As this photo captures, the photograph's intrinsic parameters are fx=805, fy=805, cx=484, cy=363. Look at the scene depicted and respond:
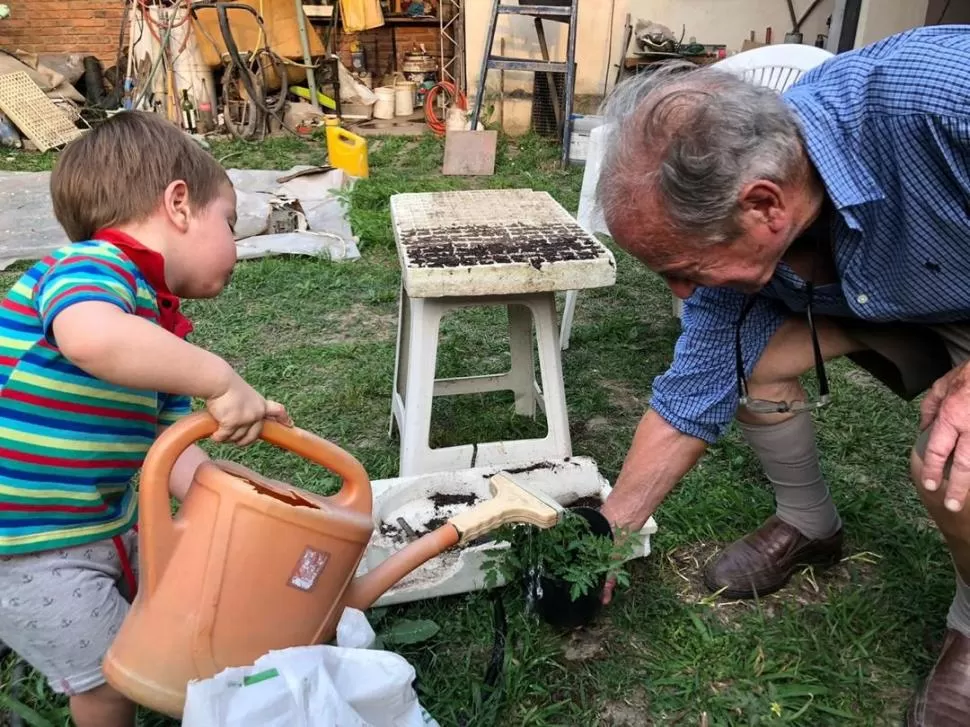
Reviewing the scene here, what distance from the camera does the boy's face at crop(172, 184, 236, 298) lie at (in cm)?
131

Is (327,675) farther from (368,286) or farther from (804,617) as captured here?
(368,286)

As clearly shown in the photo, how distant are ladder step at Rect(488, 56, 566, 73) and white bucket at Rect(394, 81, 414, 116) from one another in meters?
1.92

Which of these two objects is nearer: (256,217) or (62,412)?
(62,412)

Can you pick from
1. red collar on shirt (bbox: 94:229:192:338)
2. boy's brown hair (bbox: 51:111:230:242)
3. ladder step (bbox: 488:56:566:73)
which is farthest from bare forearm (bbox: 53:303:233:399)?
ladder step (bbox: 488:56:566:73)

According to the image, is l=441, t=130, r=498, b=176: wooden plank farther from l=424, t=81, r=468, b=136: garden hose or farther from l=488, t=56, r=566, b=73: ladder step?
l=424, t=81, r=468, b=136: garden hose

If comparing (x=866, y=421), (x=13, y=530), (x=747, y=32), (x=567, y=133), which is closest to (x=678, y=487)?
(x=866, y=421)

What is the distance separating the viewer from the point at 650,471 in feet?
5.67

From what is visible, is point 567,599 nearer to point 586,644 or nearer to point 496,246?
point 586,644

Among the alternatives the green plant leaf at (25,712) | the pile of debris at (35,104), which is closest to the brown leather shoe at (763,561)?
the green plant leaf at (25,712)

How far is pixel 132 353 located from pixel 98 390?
0.23m

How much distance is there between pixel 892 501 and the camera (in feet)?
7.20

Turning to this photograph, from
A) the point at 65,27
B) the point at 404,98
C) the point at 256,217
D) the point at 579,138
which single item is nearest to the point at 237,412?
the point at 256,217

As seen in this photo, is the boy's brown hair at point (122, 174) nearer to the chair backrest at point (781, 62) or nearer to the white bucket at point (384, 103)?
the chair backrest at point (781, 62)

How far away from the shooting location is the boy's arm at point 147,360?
1086 millimetres
